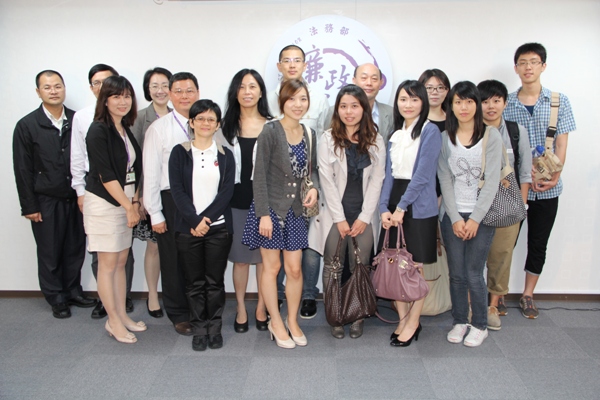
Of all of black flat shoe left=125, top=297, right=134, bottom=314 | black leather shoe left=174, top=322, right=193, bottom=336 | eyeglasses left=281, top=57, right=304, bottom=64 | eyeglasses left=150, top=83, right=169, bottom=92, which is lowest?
black flat shoe left=125, top=297, right=134, bottom=314

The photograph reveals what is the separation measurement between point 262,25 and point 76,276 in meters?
2.39

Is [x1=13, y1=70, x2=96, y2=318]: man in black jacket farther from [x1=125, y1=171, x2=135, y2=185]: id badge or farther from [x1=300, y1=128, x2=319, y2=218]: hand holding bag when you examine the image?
[x1=300, y1=128, x2=319, y2=218]: hand holding bag

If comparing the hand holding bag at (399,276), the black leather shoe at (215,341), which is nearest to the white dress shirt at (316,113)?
the hand holding bag at (399,276)

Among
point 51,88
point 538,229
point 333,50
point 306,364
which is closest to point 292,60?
point 333,50

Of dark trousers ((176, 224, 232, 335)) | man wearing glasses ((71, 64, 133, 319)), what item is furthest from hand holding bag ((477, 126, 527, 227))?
man wearing glasses ((71, 64, 133, 319))

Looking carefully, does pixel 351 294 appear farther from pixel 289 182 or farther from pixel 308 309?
pixel 289 182

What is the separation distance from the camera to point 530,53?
3143 millimetres

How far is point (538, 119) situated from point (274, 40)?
6.47ft

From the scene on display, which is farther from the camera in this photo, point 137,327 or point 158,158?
point 137,327

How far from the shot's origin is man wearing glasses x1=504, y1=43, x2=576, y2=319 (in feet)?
10.4

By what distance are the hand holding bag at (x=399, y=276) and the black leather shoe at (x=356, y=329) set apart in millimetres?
349

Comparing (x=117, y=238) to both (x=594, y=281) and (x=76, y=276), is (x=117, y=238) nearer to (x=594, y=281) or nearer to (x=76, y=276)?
(x=76, y=276)

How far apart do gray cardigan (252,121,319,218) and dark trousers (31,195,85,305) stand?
65.7 inches

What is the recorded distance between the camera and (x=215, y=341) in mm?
2891
